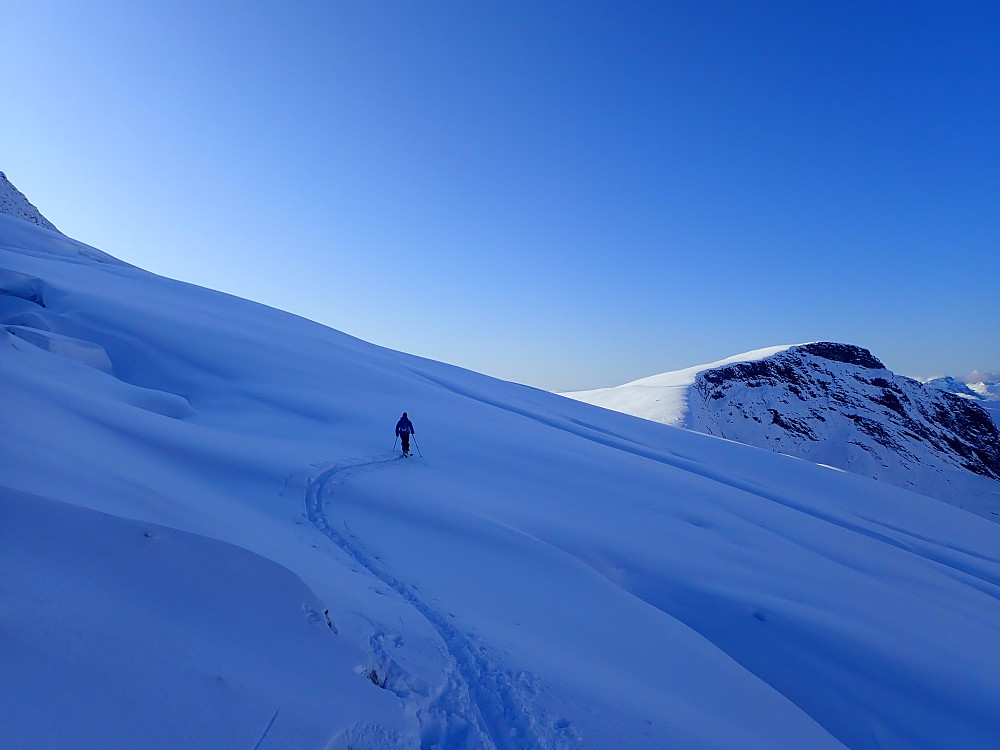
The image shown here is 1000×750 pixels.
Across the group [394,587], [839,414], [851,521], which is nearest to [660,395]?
[839,414]

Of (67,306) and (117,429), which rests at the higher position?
(67,306)

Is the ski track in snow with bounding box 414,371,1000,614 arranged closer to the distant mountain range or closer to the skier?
the skier

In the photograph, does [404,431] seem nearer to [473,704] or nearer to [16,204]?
[473,704]

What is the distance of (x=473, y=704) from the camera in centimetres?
461

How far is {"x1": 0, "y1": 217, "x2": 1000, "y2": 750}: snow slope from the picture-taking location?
3.32 metres

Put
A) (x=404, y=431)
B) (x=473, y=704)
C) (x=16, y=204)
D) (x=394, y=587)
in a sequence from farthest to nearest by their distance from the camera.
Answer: (x=16, y=204) < (x=404, y=431) < (x=394, y=587) < (x=473, y=704)

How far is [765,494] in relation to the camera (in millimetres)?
19094

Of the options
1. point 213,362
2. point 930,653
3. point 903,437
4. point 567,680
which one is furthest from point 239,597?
point 903,437

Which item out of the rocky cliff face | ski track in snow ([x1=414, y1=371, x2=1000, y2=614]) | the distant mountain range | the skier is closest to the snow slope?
ski track in snow ([x1=414, y1=371, x2=1000, y2=614])

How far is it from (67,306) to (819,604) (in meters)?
22.5

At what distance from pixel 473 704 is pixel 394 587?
6.62ft

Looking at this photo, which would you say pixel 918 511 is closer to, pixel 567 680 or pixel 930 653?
pixel 930 653

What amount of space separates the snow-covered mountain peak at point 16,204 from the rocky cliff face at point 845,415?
88576mm

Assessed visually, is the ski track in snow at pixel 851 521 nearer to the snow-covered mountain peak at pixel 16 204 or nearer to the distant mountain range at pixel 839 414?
the distant mountain range at pixel 839 414
